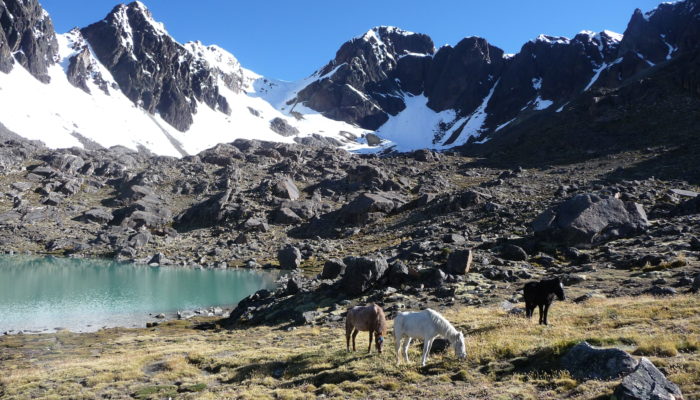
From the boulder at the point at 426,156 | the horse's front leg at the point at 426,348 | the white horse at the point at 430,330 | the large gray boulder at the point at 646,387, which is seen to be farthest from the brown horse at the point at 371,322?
the boulder at the point at 426,156

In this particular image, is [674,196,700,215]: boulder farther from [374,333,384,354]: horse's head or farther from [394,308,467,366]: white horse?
[374,333,384,354]: horse's head

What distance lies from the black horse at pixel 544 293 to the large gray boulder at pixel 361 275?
18.2m

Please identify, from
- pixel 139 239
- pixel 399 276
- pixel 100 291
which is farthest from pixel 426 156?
pixel 399 276

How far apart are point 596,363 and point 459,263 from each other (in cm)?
2653

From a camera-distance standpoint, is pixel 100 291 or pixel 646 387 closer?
pixel 646 387

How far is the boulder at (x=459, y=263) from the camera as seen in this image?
3811cm

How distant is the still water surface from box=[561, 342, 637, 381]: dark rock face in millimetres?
41852

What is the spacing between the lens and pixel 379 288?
3716 cm

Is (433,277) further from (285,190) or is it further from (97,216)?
(97,216)

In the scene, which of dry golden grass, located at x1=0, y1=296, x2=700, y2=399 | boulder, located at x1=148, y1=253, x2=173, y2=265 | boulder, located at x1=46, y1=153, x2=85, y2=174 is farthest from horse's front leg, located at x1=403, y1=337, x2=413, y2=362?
boulder, located at x1=46, y1=153, x2=85, y2=174

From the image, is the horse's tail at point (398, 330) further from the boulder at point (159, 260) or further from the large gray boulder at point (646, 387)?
the boulder at point (159, 260)

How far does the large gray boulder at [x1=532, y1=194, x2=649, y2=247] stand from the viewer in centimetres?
4409

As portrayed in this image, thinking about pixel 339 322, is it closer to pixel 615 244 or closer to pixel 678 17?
pixel 615 244

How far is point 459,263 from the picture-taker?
126 ft
